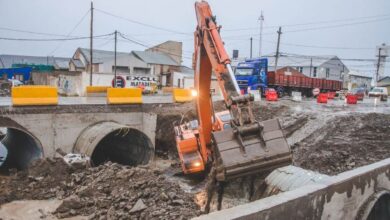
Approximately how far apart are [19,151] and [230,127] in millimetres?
11725

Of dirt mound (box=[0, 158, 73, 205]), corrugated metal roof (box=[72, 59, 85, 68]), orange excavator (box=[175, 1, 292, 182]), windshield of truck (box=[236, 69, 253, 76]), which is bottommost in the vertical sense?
dirt mound (box=[0, 158, 73, 205])

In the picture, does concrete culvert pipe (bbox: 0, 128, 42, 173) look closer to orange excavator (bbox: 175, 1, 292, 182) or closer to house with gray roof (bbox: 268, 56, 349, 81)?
orange excavator (bbox: 175, 1, 292, 182)

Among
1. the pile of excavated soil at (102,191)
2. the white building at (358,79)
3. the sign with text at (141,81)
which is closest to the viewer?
the pile of excavated soil at (102,191)

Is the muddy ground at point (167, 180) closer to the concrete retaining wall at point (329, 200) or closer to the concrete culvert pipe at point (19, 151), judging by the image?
the concrete culvert pipe at point (19, 151)

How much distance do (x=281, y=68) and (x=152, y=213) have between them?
4521cm

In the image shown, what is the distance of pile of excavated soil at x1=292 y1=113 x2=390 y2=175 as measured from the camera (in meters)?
10.3

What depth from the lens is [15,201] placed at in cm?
954

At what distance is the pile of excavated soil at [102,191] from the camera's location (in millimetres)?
7695

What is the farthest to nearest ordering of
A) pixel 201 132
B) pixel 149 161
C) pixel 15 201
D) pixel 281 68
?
pixel 281 68 → pixel 149 161 → pixel 15 201 → pixel 201 132

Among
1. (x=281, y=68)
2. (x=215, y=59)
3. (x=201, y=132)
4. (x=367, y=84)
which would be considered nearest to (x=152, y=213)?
(x=201, y=132)

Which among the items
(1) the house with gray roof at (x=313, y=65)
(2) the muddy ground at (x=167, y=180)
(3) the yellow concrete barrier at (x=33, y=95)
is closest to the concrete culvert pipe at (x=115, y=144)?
(2) the muddy ground at (x=167, y=180)

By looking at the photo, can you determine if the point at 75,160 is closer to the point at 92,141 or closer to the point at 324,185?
the point at 92,141

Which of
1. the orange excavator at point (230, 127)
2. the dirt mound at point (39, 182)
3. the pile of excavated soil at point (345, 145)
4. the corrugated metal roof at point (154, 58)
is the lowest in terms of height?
the dirt mound at point (39, 182)

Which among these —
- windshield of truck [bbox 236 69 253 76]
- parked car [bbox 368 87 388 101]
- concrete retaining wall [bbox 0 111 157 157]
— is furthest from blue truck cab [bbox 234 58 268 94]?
parked car [bbox 368 87 388 101]
